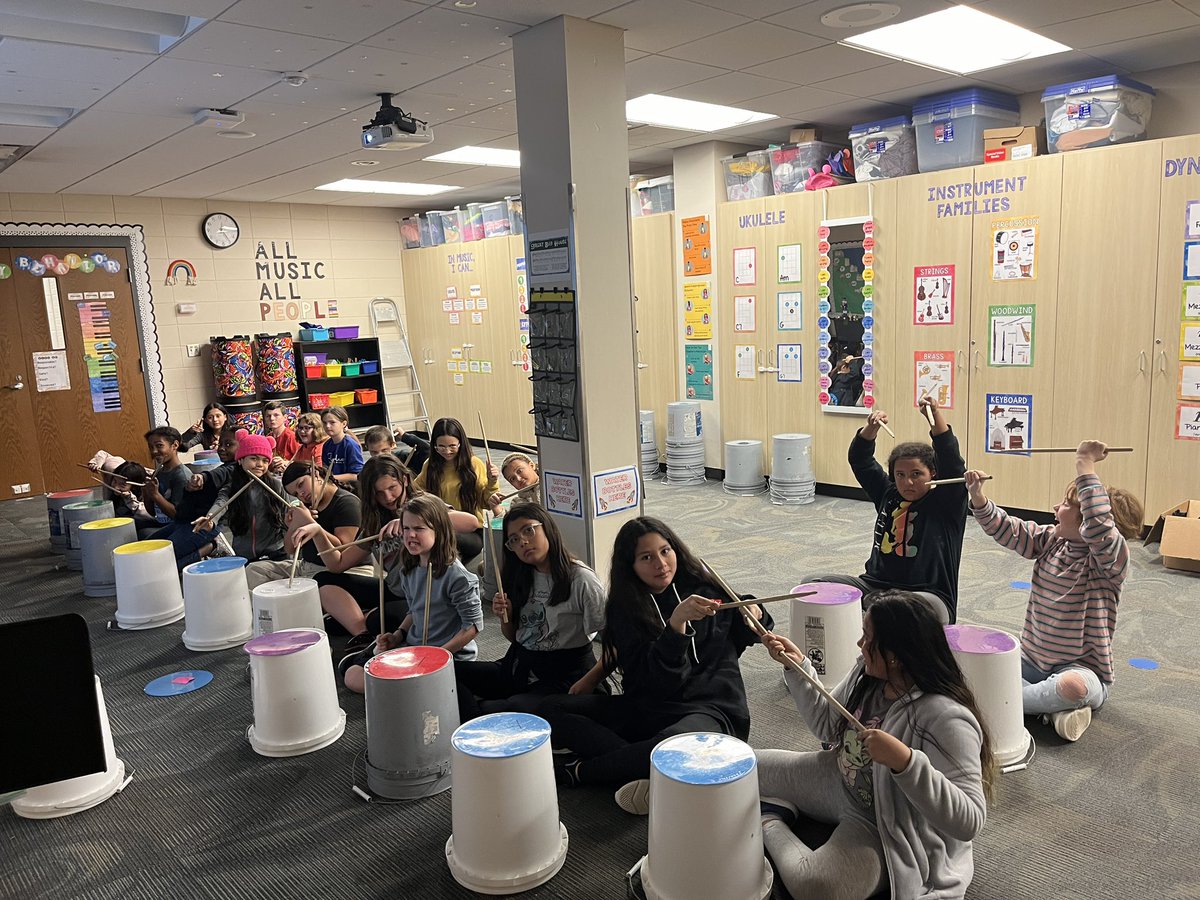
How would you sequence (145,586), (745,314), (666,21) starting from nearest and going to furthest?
(666,21) → (145,586) → (745,314)

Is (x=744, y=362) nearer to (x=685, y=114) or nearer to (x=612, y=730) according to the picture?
(x=685, y=114)

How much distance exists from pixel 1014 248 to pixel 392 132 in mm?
3851

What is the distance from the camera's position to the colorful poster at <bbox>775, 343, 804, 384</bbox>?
6.93 m

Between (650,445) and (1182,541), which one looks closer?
(1182,541)

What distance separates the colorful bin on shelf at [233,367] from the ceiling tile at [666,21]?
608cm

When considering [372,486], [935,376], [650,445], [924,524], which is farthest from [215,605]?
[935,376]

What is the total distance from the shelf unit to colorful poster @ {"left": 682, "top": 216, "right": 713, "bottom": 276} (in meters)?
4.14

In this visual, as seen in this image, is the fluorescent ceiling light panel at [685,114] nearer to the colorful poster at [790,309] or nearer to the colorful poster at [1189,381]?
the colorful poster at [790,309]

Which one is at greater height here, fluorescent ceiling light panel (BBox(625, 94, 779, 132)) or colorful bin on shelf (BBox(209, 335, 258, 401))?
fluorescent ceiling light panel (BBox(625, 94, 779, 132))

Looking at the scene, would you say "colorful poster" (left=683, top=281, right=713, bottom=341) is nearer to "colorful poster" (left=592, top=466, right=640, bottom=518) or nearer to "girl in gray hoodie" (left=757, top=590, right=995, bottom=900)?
"colorful poster" (left=592, top=466, right=640, bottom=518)

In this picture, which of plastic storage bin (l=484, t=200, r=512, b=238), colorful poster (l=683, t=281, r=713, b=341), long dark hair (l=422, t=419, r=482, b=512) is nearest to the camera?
long dark hair (l=422, t=419, r=482, b=512)

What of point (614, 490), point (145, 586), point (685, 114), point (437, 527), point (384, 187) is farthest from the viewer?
point (384, 187)

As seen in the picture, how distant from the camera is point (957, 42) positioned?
477 centimetres

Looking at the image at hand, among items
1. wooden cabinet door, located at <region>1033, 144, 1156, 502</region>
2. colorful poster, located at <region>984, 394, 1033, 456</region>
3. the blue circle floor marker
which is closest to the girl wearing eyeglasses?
the blue circle floor marker
